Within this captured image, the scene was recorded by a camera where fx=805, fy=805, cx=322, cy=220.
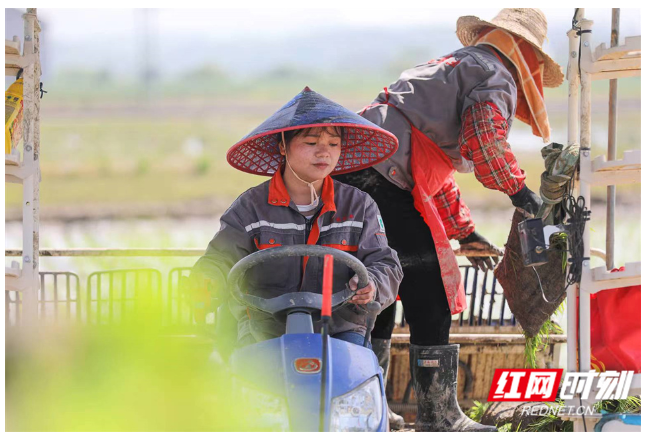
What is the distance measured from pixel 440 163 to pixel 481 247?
58 centimetres

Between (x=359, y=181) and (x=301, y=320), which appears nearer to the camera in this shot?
(x=301, y=320)

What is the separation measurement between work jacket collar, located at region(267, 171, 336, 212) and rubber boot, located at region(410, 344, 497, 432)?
2.96ft

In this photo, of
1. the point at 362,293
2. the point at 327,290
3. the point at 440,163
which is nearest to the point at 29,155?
the point at 362,293

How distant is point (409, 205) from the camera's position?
138 inches

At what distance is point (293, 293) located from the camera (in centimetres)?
241

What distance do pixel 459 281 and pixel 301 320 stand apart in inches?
48.9

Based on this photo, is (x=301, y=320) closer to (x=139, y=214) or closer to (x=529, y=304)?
(x=529, y=304)

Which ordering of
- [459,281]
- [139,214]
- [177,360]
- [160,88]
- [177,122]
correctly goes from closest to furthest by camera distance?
[177,360], [459,281], [139,214], [177,122], [160,88]

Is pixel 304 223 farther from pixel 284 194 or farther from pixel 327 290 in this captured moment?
pixel 327 290

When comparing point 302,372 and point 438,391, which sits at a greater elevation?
point 302,372

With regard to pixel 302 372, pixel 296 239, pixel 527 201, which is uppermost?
pixel 527 201

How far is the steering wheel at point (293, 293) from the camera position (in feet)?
7.73

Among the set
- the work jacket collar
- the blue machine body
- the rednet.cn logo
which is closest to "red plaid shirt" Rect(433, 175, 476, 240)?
the rednet.cn logo

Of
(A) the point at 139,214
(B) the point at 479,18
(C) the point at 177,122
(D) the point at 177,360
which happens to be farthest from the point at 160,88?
(D) the point at 177,360
